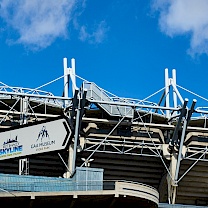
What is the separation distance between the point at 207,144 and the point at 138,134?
629 centimetres

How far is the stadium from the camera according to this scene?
136 ft

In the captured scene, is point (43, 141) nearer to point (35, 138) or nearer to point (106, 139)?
point (35, 138)

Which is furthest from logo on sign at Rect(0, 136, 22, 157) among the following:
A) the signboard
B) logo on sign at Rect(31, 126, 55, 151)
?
logo on sign at Rect(31, 126, 55, 151)

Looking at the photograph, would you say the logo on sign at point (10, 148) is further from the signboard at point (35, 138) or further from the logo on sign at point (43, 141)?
the logo on sign at point (43, 141)

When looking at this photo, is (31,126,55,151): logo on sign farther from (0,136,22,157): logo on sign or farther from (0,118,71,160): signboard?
(0,136,22,157): logo on sign

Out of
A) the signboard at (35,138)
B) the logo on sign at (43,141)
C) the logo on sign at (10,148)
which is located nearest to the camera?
the signboard at (35,138)

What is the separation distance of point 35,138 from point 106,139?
9.24 m

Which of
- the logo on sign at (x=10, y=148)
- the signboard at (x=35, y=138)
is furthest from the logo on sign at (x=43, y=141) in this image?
the logo on sign at (x=10, y=148)

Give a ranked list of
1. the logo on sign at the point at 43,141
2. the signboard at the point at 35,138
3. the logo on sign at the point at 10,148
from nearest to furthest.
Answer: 1. the signboard at the point at 35,138
2. the logo on sign at the point at 43,141
3. the logo on sign at the point at 10,148

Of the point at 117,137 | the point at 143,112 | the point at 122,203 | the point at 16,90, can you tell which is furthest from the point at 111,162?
the point at 122,203

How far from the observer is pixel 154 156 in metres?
48.8

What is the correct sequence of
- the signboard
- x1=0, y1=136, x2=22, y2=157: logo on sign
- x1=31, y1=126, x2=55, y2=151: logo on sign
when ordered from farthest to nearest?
x1=0, y1=136, x2=22, y2=157: logo on sign
x1=31, y1=126, x2=55, y2=151: logo on sign
the signboard

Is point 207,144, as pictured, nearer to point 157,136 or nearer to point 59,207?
point 157,136

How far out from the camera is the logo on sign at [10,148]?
4147 centimetres
